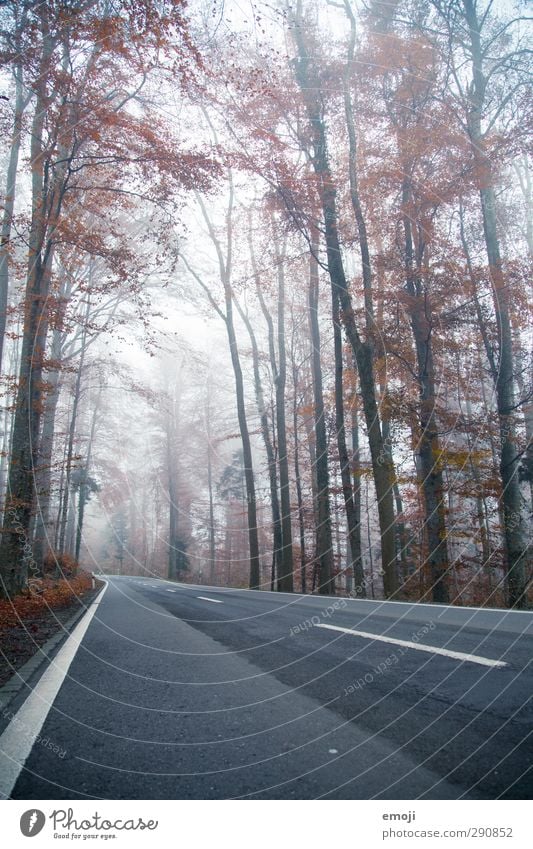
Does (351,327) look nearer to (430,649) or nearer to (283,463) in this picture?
(283,463)

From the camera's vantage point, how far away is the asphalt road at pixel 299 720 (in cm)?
191

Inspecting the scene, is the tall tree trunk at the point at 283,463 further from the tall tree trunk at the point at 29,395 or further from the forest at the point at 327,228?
the tall tree trunk at the point at 29,395

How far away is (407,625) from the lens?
5871 mm

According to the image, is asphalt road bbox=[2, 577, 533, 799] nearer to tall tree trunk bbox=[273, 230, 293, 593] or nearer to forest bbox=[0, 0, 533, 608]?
forest bbox=[0, 0, 533, 608]

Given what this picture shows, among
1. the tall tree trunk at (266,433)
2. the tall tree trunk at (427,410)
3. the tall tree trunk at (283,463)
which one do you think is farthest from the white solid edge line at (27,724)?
the tall tree trunk at (266,433)

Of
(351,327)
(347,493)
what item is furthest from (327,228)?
(347,493)

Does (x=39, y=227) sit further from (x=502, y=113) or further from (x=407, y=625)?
(x=502, y=113)

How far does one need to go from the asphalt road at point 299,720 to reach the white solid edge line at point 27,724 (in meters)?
0.05

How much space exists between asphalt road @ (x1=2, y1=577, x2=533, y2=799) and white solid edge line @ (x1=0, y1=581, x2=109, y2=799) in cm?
5

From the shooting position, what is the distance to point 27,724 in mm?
2834

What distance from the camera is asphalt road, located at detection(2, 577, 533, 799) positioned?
191cm

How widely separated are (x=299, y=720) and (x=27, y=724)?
1.58 meters
